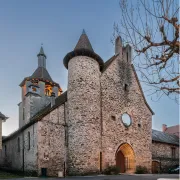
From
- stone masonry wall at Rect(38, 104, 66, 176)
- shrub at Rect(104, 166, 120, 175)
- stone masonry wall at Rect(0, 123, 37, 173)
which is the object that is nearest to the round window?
shrub at Rect(104, 166, 120, 175)

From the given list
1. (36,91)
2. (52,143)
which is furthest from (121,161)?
(36,91)

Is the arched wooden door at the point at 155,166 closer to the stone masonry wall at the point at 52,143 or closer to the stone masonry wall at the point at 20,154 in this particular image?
the stone masonry wall at the point at 52,143

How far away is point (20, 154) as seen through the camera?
910 inches

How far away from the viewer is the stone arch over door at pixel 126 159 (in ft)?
74.4

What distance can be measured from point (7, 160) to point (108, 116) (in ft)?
46.9

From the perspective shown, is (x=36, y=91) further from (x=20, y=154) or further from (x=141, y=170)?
(x=141, y=170)

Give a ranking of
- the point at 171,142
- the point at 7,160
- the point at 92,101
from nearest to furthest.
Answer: the point at 92,101
the point at 7,160
the point at 171,142

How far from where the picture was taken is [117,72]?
24000mm

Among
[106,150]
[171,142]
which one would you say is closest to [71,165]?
[106,150]

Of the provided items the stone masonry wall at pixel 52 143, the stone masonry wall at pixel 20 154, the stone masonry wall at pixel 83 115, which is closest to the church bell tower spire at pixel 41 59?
the stone masonry wall at pixel 20 154

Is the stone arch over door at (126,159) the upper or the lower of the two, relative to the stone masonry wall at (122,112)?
lower

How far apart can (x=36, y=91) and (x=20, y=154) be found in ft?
27.6

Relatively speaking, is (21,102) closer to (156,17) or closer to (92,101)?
(92,101)

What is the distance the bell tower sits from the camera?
28.4m
